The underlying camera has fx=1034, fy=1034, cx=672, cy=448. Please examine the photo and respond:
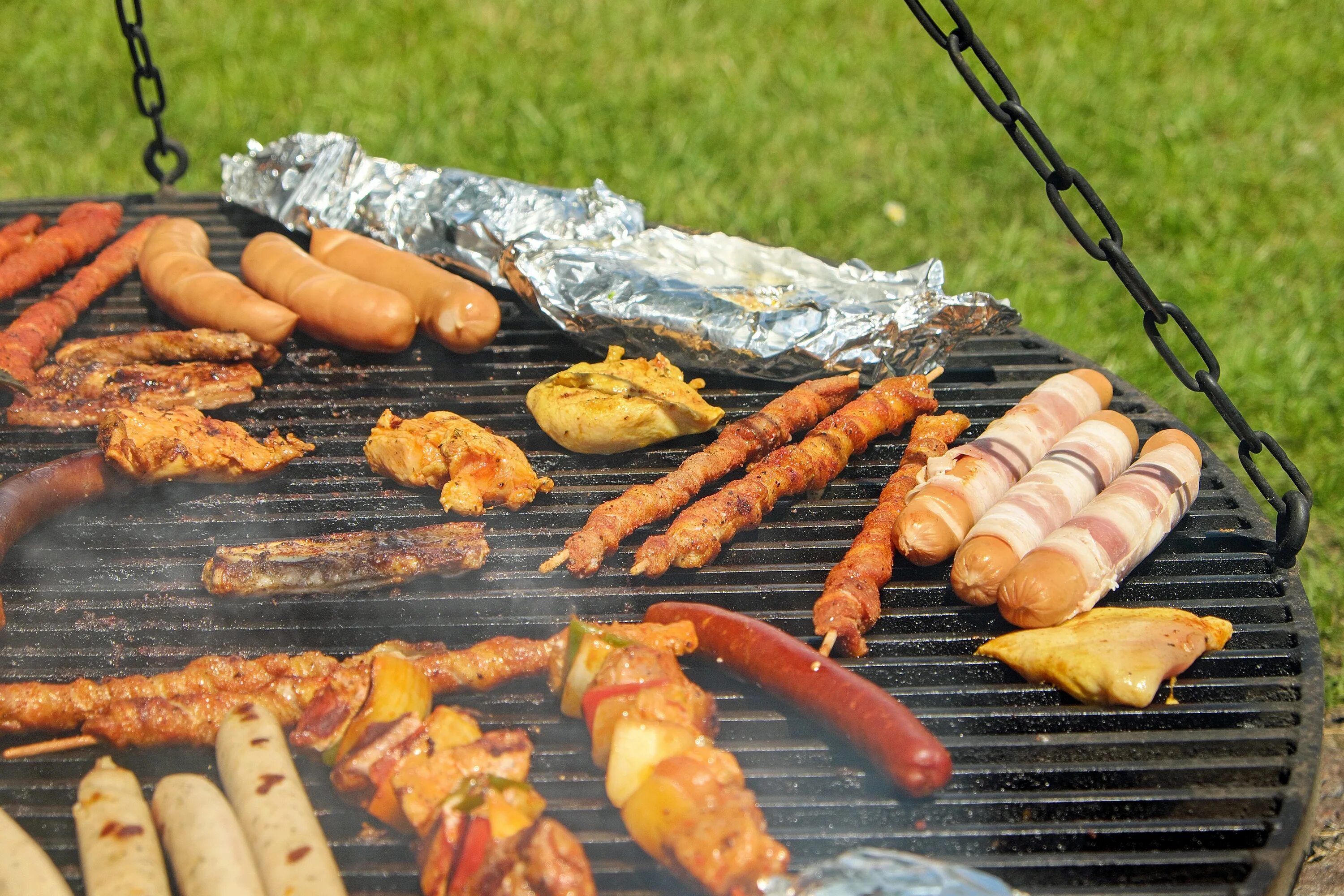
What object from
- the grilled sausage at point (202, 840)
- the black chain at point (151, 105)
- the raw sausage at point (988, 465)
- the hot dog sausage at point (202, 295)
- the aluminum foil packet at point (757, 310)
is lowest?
the grilled sausage at point (202, 840)

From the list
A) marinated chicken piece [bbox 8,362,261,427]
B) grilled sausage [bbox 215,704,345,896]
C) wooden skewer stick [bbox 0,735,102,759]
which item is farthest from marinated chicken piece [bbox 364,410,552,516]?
wooden skewer stick [bbox 0,735,102,759]

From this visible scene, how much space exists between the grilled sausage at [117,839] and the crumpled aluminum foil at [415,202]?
2781 mm

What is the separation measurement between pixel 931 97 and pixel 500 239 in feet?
16.2

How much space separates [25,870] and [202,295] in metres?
2.76

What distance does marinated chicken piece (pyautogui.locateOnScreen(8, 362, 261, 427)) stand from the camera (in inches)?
157

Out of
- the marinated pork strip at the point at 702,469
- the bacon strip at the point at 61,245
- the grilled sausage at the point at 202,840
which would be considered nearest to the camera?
the grilled sausage at the point at 202,840

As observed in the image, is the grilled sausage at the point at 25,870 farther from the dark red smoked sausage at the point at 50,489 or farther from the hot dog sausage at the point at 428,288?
the hot dog sausage at the point at 428,288

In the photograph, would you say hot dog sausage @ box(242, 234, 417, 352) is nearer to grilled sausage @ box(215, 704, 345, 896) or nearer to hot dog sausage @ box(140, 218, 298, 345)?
hot dog sausage @ box(140, 218, 298, 345)

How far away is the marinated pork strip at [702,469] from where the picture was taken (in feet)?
10.8

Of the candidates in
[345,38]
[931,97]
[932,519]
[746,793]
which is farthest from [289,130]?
[746,793]

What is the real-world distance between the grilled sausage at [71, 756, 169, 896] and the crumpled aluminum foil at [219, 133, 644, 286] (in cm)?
278

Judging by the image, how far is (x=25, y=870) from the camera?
228cm

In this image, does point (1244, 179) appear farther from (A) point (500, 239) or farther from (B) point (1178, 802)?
(B) point (1178, 802)

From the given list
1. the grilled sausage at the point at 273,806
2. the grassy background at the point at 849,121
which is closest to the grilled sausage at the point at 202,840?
the grilled sausage at the point at 273,806
